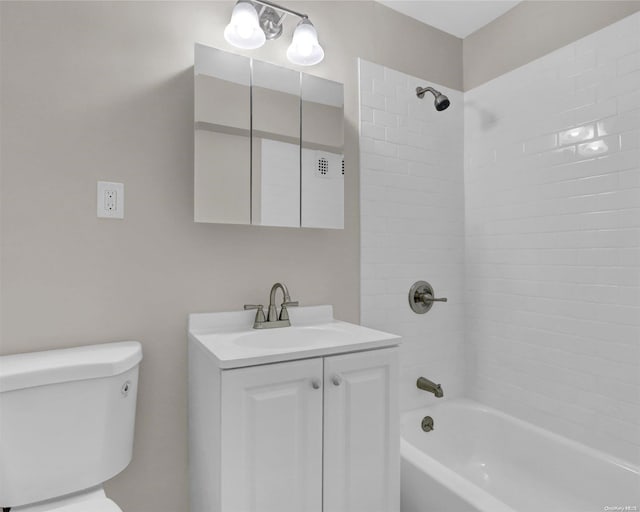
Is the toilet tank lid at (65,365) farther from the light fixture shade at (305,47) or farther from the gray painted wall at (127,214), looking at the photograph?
the light fixture shade at (305,47)

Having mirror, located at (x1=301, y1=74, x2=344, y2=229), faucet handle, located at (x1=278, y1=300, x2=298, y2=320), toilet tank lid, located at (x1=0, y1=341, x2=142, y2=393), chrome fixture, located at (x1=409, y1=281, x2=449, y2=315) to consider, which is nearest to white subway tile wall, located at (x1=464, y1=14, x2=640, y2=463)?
chrome fixture, located at (x1=409, y1=281, x2=449, y2=315)

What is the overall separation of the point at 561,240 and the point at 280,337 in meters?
1.29

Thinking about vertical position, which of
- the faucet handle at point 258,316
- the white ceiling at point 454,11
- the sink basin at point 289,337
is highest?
the white ceiling at point 454,11

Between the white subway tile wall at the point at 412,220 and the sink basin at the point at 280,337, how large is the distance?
1.03 feet

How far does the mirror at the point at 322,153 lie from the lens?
1601 millimetres

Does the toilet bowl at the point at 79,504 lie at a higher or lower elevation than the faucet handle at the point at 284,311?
lower

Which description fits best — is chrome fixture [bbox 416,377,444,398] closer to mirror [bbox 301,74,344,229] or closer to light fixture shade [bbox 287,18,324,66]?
mirror [bbox 301,74,344,229]

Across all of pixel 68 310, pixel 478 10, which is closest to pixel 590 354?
pixel 478 10

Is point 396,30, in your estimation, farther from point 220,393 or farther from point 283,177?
point 220,393

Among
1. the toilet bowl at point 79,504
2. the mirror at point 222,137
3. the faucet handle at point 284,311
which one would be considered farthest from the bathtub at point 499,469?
the mirror at point 222,137

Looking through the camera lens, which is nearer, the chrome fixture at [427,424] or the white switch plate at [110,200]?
the white switch plate at [110,200]

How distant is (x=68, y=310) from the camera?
1.26m

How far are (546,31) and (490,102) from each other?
0.37 metres

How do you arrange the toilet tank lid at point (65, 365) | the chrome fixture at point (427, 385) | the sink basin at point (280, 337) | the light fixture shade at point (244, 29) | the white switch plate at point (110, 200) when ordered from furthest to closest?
the chrome fixture at point (427, 385) < the light fixture shade at point (244, 29) < the white switch plate at point (110, 200) < the sink basin at point (280, 337) < the toilet tank lid at point (65, 365)
